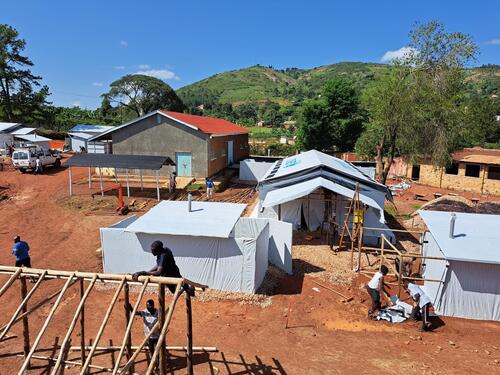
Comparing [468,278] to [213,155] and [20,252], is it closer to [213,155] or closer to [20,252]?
[20,252]

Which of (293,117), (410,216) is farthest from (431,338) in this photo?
(293,117)

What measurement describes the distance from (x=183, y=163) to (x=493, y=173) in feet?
84.2

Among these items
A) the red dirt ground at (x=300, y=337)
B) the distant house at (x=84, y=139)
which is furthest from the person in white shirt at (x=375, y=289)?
the distant house at (x=84, y=139)

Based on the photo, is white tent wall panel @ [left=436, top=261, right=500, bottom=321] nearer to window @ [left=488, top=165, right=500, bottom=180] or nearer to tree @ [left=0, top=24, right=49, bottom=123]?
window @ [left=488, top=165, right=500, bottom=180]

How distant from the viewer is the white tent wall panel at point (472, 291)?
1097 centimetres

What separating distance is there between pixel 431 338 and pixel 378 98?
830 inches

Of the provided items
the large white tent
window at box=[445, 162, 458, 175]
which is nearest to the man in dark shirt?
the large white tent

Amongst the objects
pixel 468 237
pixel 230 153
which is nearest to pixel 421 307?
pixel 468 237

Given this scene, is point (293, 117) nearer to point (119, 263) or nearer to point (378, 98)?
point (378, 98)

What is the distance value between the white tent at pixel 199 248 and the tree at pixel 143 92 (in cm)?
4738

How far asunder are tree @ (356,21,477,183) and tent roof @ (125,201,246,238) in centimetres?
1680

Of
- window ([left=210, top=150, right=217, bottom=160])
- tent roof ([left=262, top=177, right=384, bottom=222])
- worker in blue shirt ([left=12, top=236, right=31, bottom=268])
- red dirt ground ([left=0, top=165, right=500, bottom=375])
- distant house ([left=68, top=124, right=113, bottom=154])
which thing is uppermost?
distant house ([left=68, top=124, right=113, bottom=154])

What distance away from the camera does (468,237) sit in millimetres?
11891

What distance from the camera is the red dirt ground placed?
28.4ft
